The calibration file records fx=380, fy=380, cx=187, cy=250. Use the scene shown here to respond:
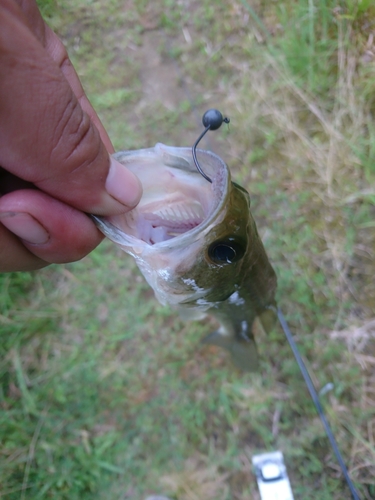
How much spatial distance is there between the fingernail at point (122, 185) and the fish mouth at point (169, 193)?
0.11 meters

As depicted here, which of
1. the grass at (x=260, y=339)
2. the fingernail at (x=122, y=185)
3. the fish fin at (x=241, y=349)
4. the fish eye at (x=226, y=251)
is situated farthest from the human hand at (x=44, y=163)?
the grass at (x=260, y=339)

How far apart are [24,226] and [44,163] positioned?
27 cm

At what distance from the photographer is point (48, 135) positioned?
108cm

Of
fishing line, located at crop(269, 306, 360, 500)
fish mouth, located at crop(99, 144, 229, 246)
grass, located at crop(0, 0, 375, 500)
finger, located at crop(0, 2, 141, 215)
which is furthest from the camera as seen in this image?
grass, located at crop(0, 0, 375, 500)

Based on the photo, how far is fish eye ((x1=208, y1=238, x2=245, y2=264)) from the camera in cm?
131

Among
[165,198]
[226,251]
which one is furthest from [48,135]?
[226,251]

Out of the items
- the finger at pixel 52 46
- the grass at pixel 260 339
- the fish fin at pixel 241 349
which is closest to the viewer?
the finger at pixel 52 46

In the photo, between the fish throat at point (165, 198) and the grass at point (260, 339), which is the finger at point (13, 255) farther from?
the grass at point (260, 339)

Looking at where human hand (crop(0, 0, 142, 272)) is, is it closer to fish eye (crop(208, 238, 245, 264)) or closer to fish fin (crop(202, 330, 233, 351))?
fish eye (crop(208, 238, 245, 264))

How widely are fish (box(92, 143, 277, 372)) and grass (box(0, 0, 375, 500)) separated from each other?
1.22 m

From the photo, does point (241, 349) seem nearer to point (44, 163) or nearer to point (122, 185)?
point (122, 185)

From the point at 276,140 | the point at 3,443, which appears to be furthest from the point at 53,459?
the point at 276,140

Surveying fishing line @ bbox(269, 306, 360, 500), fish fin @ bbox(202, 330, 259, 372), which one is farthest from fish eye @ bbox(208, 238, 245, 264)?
fishing line @ bbox(269, 306, 360, 500)

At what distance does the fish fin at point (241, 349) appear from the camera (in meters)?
2.24
